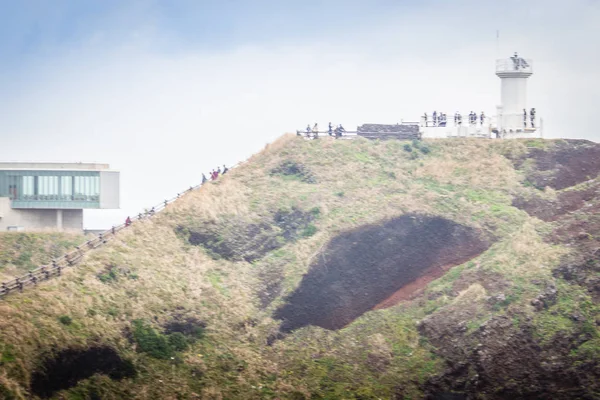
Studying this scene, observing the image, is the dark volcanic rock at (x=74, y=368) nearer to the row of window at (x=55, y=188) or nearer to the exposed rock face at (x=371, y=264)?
the exposed rock face at (x=371, y=264)

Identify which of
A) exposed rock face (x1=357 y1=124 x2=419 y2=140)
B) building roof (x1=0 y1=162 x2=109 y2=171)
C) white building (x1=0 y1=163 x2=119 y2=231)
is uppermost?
exposed rock face (x1=357 y1=124 x2=419 y2=140)

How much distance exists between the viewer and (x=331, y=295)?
236 ft

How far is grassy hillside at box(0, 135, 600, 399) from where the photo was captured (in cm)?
6172

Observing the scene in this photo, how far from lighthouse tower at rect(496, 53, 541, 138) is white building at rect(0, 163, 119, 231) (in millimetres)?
33728

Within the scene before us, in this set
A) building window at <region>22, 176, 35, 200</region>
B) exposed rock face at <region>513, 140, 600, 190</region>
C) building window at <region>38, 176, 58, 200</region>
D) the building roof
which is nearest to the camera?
exposed rock face at <region>513, 140, 600, 190</region>

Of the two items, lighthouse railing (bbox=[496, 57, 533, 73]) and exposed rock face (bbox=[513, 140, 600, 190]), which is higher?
lighthouse railing (bbox=[496, 57, 533, 73])

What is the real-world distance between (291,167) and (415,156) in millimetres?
10370

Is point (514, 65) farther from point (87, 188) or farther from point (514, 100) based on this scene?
point (87, 188)

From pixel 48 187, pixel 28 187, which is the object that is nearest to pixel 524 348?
pixel 48 187

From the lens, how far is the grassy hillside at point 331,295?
61719mm

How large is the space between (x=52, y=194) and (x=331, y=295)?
3217 cm

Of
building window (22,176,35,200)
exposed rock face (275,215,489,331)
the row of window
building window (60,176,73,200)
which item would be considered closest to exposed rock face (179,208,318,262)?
exposed rock face (275,215,489,331)

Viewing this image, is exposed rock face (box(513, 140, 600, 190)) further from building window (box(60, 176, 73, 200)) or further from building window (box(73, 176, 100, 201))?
building window (box(60, 176, 73, 200))

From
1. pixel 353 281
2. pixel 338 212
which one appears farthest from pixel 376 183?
pixel 353 281
